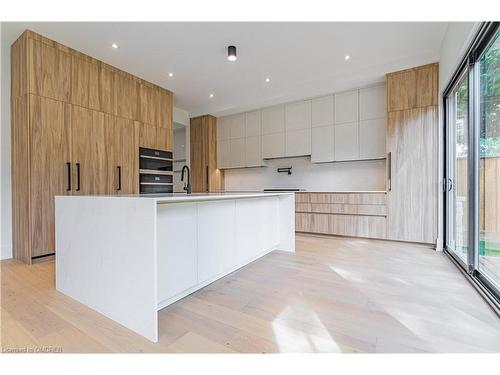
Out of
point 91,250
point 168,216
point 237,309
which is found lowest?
point 237,309

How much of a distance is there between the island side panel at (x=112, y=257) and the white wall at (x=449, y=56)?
2849mm

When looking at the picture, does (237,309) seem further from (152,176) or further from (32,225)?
(152,176)

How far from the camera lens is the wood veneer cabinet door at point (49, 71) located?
2.80 meters

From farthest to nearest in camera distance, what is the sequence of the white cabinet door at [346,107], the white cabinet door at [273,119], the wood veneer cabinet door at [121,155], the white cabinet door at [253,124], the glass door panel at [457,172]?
the white cabinet door at [253,124], the white cabinet door at [273,119], the white cabinet door at [346,107], the wood veneer cabinet door at [121,155], the glass door panel at [457,172]

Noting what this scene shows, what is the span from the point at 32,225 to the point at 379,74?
500cm

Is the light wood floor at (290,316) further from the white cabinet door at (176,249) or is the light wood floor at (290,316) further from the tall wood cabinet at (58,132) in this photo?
the tall wood cabinet at (58,132)

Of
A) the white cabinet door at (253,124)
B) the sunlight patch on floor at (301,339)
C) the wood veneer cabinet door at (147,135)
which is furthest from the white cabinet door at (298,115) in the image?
the sunlight patch on floor at (301,339)

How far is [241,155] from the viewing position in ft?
18.3

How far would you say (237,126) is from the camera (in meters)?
5.62

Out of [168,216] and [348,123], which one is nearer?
[168,216]

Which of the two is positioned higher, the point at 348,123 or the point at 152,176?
the point at 348,123

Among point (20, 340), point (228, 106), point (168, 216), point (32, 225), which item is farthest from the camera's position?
point (228, 106)
